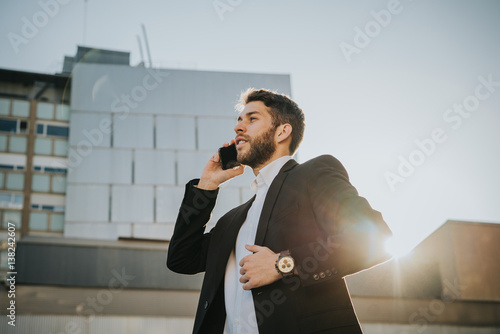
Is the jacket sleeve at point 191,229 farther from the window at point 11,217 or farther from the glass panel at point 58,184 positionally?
the glass panel at point 58,184

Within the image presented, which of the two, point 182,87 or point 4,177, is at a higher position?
point 182,87

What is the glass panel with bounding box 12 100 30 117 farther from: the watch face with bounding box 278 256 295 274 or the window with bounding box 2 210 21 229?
the watch face with bounding box 278 256 295 274

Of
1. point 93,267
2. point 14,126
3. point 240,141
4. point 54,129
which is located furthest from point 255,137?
point 14,126

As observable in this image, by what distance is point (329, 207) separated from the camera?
276 centimetres

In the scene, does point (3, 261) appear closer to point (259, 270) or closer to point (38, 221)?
point (38, 221)

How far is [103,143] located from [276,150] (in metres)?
40.0

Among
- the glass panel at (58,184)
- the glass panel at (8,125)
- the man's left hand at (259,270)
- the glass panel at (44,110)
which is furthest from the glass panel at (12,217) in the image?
the man's left hand at (259,270)

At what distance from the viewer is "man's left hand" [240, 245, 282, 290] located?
2.63 metres

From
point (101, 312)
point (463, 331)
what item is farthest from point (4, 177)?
point (463, 331)

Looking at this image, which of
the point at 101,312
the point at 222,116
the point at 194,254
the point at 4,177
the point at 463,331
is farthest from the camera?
the point at 222,116

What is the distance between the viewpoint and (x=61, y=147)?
143ft

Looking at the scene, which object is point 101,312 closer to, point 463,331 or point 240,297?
point 463,331

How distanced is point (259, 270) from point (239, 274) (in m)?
0.40

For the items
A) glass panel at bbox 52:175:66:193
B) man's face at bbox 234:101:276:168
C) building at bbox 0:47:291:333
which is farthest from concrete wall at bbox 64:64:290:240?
man's face at bbox 234:101:276:168
